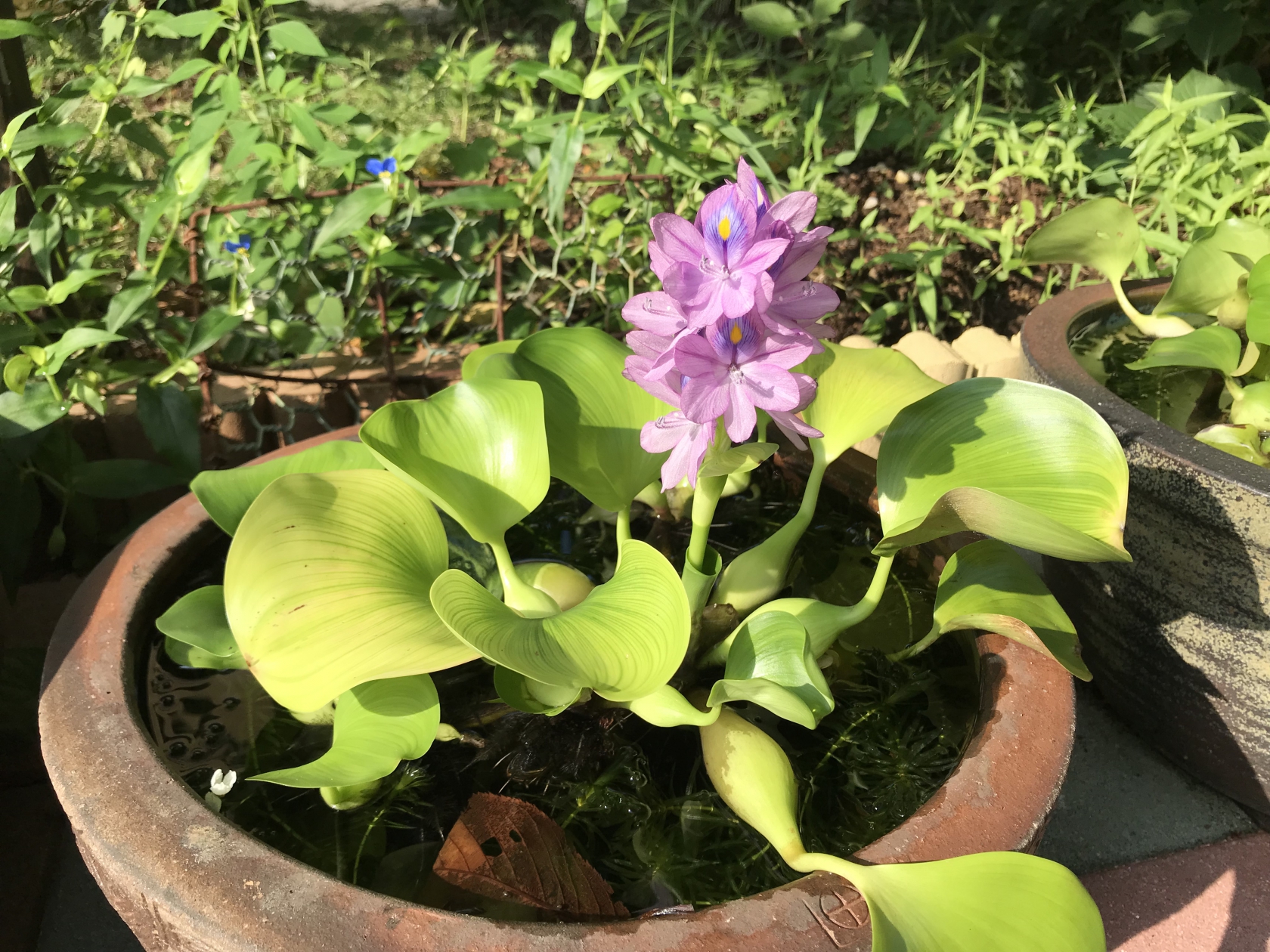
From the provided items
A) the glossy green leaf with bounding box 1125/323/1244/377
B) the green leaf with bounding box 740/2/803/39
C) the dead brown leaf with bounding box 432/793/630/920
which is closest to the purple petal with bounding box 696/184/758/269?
the dead brown leaf with bounding box 432/793/630/920

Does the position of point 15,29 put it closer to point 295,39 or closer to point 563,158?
point 295,39

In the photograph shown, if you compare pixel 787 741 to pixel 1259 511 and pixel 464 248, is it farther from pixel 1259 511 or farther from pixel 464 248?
pixel 464 248

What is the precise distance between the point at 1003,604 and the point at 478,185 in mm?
935

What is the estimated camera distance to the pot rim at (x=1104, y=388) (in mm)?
828

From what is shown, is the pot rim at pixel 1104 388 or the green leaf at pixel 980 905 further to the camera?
the pot rim at pixel 1104 388

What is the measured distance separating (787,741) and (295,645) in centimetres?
40

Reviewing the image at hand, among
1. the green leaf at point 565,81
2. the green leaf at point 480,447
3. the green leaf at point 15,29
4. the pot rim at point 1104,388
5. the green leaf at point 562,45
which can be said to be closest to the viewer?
the green leaf at point 480,447

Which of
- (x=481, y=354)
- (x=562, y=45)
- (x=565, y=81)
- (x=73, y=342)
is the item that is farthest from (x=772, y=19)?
(x=73, y=342)

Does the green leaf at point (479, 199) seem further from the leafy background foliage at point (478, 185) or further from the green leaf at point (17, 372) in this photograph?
the green leaf at point (17, 372)

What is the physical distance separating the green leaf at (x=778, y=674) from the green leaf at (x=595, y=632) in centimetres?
5

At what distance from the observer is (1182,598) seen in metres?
0.92

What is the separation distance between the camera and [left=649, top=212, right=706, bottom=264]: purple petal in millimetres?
557

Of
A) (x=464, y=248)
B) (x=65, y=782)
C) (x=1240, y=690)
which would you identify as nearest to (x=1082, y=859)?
(x=1240, y=690)

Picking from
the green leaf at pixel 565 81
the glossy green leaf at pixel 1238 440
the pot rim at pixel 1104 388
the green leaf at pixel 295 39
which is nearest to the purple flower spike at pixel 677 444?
A: the pot rim at pixel 1104 388
